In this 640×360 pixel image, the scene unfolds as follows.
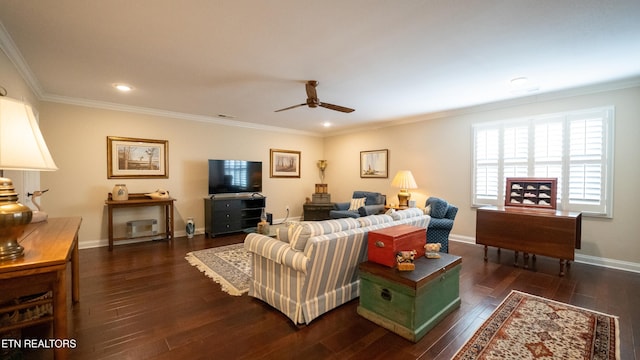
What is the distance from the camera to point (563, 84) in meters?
3.54

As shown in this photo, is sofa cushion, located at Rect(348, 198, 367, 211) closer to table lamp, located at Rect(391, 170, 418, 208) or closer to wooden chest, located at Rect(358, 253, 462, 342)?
table lamp, located at Rect(391, 170, 418, 208)

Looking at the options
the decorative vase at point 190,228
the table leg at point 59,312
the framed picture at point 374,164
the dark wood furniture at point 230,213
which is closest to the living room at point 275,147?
the framed picture at point 374,164

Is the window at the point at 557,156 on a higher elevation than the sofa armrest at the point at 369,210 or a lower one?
higher

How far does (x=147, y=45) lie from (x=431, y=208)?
4075mm

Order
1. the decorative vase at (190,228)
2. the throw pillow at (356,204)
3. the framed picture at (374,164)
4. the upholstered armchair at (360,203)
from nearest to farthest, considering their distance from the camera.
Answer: the decorative vase at (190,228) < the upholstered armchair at (360,203) < the throw pillow at (356,204) < the framed picture at (374,164)

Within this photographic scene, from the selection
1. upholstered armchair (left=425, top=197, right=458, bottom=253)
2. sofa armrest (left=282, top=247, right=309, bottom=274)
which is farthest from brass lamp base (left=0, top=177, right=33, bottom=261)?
upholstered armchair (left=425, top=197, right=458, bottom=253)

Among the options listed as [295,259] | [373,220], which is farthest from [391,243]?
[295,259]

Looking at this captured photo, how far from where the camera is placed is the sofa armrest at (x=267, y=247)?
91.3 inches

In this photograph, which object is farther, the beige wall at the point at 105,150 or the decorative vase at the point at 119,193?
the decorative vase at the point at 119,193

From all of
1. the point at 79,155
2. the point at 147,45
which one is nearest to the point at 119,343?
the point at 147,45

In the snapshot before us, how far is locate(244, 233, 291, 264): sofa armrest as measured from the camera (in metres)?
2.32

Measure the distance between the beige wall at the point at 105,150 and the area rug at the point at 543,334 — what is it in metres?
5.13

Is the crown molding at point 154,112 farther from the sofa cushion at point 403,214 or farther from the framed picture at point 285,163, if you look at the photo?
the sofa cushion at point 403,214

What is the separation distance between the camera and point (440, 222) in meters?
3.87
